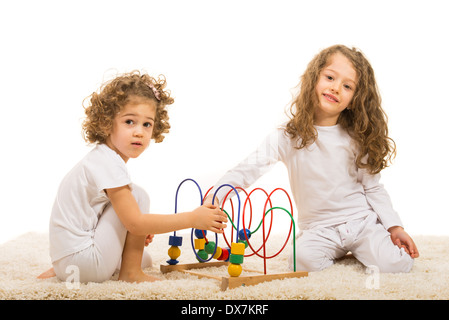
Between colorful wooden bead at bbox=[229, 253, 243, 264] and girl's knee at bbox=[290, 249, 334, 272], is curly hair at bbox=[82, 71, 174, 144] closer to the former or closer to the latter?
colorful wooden bead at bbox=[229, 253, 243, 264]

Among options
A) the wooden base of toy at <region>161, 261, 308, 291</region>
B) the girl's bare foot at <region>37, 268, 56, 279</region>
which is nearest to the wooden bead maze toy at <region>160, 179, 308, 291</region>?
the wooden base of toy at <region>161, 261, 308, 291</region>

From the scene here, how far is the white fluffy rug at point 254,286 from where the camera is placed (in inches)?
44.4

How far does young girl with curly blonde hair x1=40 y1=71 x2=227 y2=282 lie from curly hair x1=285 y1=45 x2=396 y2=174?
545mm

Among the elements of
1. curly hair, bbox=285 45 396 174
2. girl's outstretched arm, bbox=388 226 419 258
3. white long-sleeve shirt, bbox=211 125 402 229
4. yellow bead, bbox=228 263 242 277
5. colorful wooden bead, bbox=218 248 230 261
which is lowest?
yellow bead, bbox=228 263 242 277

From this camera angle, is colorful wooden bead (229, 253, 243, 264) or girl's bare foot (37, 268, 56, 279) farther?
girl's bare foot (37, 268, 56, 279)

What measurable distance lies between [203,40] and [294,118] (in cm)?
113

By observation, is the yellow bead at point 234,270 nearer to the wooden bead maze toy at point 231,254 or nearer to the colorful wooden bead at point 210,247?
the wooden bead maze toy at point 231,254

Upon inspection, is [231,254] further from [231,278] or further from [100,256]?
[100,256]

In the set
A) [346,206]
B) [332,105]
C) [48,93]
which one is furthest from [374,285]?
[48,93]

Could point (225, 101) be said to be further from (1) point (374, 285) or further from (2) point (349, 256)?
(1) point (374, 285)

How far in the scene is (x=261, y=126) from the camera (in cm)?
260

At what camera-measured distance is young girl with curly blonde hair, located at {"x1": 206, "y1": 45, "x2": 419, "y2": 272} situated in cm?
161

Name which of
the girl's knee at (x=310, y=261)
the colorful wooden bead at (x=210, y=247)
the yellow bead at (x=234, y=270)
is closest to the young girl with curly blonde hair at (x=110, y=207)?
the yellow bead at (x=234, y=270)

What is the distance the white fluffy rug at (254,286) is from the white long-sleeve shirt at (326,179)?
0.17 meters
